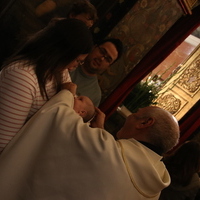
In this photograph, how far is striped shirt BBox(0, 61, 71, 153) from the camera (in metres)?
1.03

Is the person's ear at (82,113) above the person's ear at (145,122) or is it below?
below

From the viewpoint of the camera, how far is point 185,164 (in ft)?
7.85

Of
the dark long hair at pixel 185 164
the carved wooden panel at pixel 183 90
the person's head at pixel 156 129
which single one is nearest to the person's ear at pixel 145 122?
the person's head at pixel 156 129

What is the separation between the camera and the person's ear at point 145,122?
4.54 feet

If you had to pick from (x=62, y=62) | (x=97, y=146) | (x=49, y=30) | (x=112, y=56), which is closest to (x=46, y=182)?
(x=97, y=146)

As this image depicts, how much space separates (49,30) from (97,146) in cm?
69

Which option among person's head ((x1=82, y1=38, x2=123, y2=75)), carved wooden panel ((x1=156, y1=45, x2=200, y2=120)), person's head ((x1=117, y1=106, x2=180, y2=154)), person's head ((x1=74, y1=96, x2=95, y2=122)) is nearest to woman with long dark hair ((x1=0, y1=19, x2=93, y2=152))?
person's head ((x1=74, y1=96, x2=95, y2=122))

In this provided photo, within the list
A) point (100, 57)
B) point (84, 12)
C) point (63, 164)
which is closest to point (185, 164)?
point (100, 57)

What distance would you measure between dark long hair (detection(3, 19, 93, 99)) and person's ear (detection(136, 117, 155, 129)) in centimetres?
59

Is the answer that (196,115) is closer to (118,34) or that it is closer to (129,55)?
(129,55)

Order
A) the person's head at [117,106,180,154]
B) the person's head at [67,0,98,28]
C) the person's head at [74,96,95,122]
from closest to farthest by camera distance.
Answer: the person's head at [117,106,180,154], the person's head at [74,96,95,122], the person's head at [67,0,98,28]

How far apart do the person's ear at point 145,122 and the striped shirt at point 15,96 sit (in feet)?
2.23

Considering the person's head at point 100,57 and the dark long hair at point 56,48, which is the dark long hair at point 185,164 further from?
the dark long hair at point 56,48

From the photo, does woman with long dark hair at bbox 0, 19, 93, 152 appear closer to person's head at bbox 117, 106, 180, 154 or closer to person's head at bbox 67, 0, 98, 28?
person's head at bbox 117, 106, 180, 154
